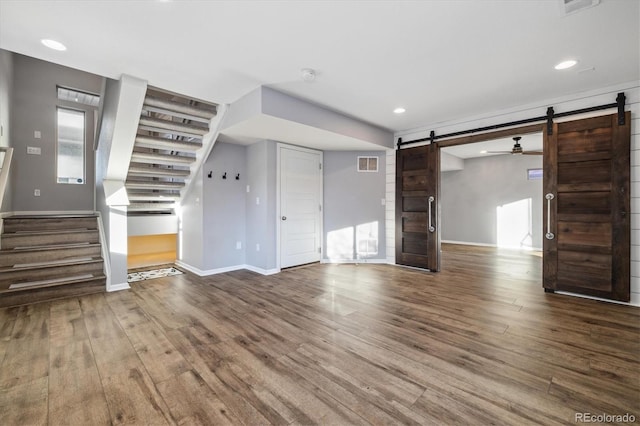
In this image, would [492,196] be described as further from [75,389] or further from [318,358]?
[75,389]

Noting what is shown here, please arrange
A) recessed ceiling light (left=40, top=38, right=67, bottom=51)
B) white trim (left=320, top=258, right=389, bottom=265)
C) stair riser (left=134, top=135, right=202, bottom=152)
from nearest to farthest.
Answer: recessed ceiling light (left=40, top=38, right=67, bottom=51)
stair riser (left=134, top=135, right=202, bottom=152)
white trim (left=320, top=258, right=389, bottom=265)

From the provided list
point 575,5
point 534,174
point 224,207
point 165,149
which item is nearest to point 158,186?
point 165,149

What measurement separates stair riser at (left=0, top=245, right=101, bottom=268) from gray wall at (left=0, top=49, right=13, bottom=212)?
1036mm

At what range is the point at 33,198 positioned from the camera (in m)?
5.38

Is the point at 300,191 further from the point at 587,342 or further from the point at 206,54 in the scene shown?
the point at 587,342

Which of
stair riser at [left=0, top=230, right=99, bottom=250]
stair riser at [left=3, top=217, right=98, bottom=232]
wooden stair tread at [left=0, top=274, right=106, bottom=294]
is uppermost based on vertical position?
stair riser at [left=3, top=217, right=98, bottom=232]

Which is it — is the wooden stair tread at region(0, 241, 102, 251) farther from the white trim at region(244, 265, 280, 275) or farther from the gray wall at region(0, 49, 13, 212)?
the white trim at region(244, 265, 280, 275)

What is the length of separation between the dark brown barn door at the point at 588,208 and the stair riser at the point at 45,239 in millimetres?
6675

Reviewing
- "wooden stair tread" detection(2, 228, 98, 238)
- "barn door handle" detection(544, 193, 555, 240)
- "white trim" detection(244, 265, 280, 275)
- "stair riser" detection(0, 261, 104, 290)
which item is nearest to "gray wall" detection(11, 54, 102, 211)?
"wooden stair tread" detection(2, 228, 98, 238)

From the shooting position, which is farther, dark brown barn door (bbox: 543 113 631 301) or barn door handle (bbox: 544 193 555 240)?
barn door handle (bbox: 544 193 555 240)

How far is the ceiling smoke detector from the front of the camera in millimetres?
2916

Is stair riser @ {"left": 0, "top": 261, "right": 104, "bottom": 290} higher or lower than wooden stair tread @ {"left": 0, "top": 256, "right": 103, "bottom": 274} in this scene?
lower

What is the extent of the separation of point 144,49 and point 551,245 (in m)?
5.21

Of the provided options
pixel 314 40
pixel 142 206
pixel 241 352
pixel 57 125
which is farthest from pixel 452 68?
pixel 57 125
